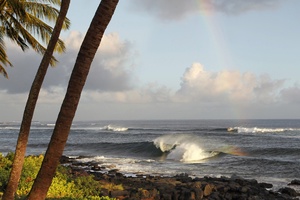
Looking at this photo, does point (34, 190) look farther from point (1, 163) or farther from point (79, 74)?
point (1, 163)

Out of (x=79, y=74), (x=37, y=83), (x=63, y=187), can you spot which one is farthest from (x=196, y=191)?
(x=79, y=74)

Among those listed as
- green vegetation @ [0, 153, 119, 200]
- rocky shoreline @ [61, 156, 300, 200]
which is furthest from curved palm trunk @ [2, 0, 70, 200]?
rocky shoreline @ [61, 156, 300, 200]

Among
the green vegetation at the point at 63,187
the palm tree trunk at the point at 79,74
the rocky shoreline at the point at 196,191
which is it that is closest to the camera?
the palm tree trunk at the point at 79,74

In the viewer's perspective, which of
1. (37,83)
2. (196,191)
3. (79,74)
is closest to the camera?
(79,74)

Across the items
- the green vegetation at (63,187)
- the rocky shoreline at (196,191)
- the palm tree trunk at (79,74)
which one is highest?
the palm tree trunk at (79,74)

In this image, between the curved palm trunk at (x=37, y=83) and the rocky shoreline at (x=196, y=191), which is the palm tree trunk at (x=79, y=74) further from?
the rocky shoreline at (x=196, y=191)

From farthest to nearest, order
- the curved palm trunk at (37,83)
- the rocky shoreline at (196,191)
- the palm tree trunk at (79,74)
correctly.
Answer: the rocky shoreline at (196,191)
the curved palm trunk at (37,83)
the palm tree trunk at (79,74)

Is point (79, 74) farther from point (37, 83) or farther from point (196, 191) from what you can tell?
point (196, 191)

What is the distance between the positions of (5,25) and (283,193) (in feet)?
44.9

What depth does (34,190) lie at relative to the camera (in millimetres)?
5742

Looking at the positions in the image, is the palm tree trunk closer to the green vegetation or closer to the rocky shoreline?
the green vegetation

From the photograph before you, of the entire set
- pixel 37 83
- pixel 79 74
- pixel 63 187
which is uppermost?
pixel 37 83

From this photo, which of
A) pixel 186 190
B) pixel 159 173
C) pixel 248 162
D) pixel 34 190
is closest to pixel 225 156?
pixel 248 162

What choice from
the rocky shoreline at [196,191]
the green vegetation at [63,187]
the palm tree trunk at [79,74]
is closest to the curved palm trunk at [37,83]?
the green vegetation at [63,187]
